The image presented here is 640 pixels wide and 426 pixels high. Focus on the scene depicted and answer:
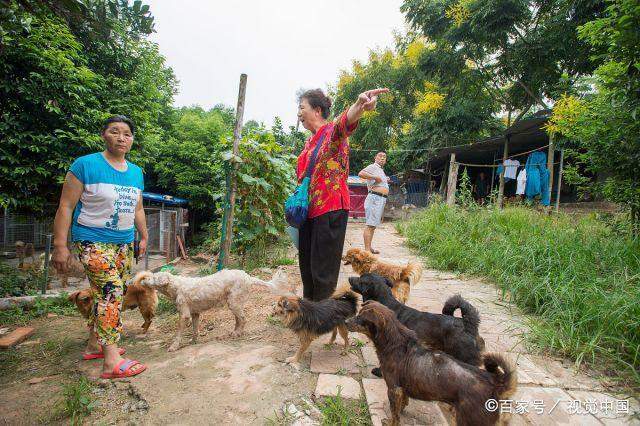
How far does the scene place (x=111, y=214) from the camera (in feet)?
8.84

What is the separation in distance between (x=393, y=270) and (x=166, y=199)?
1477 cm

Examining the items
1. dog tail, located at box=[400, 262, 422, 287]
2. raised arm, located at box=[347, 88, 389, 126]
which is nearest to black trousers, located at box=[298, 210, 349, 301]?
raised arm, located at box=[347, 88, 389, 126]

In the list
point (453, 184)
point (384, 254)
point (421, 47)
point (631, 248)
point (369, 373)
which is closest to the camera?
point (369, 373)

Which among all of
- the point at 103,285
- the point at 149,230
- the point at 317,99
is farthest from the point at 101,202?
the point at 149,230

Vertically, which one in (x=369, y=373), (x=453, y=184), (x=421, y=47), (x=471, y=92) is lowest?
(x=369, y=373)

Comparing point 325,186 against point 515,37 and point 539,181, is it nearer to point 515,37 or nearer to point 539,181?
point 539,181

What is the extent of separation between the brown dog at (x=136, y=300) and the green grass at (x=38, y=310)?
1270 millimetres

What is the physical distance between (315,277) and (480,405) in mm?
1548

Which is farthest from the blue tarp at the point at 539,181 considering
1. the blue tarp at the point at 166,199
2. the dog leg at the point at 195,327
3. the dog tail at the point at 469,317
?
the blue tarp at the point at 166,199

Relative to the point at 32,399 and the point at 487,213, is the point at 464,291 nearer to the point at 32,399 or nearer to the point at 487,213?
the point at 487,213

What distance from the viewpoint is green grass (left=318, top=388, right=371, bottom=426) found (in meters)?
2.04

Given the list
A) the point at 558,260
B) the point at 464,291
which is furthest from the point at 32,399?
the point at 558,260

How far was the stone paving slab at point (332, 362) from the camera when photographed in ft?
8.73

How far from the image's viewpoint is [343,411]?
6.81 feet
